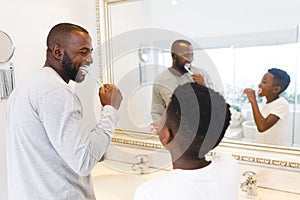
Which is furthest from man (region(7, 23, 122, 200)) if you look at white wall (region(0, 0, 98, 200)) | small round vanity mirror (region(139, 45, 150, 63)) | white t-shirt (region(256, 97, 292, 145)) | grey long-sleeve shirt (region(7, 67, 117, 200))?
white t-shirt (region(256, 97, 292, 145))

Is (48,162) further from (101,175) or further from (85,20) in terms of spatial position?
(85,20)

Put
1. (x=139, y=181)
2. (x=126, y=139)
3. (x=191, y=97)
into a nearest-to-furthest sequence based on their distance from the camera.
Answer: (x=191, y=97), (x=139, y=181), (x=126, y=139)

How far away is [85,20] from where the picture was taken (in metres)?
1.60

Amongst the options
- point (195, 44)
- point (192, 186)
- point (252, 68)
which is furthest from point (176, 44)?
point (192, 186)

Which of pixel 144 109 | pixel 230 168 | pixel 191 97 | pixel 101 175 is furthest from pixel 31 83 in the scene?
pixel 101 175

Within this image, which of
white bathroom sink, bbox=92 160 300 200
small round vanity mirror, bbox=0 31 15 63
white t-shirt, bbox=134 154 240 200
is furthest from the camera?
white bathroom sink, bbox=92 160 300 200

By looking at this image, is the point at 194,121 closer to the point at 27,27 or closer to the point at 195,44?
the point at 195,44

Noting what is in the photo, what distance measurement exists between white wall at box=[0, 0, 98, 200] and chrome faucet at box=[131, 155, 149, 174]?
1.65ft

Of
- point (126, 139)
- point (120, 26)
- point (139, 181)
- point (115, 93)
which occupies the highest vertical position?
point (120, 26)

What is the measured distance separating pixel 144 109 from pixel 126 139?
0.23 m

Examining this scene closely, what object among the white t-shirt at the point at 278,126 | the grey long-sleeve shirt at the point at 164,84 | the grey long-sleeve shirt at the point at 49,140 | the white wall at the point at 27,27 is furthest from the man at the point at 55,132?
the white t-shirt at the point at 278,126

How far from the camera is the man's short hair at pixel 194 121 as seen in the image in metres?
0.62

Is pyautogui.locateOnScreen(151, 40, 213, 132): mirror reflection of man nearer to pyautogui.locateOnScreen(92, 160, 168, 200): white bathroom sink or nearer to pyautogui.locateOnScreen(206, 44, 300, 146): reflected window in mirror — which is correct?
pyautogui.locateOnScreen(206, 44, 300, 146): reflected window in mirror

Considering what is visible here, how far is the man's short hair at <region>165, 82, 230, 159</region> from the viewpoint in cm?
62
